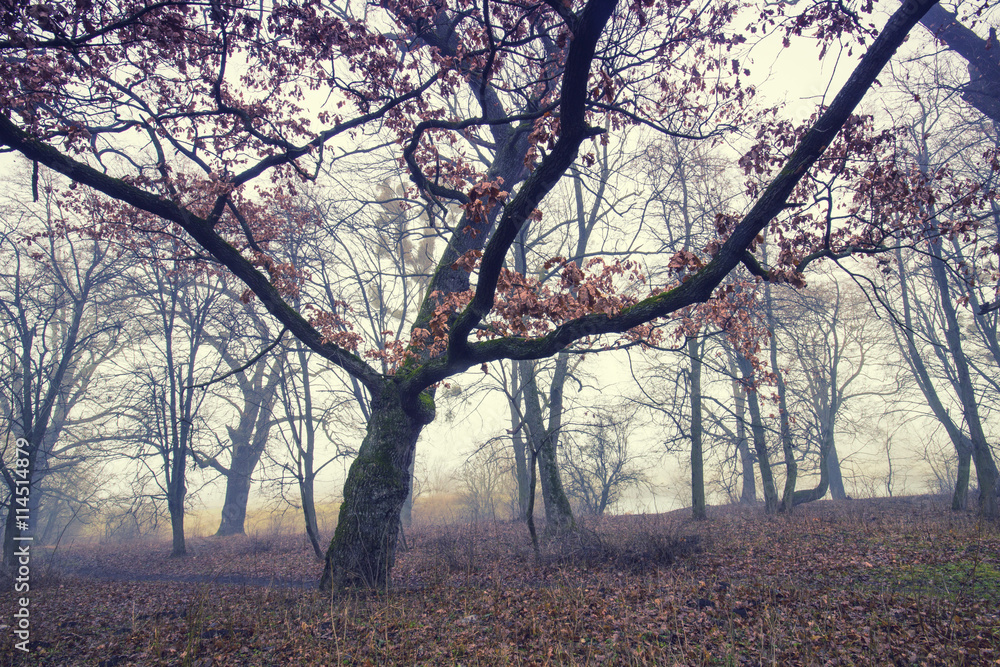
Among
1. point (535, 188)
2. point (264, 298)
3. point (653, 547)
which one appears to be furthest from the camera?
point (653, 547)

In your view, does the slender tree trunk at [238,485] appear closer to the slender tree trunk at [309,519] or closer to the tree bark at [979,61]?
the slender tree trunk at [309,519]

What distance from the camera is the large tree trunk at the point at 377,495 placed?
680cm

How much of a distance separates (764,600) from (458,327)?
4498 millimetres

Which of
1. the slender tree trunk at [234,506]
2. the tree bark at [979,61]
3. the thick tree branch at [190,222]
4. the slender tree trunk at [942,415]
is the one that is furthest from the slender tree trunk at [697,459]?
the slender tree trunk at [234,506]

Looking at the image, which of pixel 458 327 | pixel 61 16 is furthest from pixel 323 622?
pixel 61 16

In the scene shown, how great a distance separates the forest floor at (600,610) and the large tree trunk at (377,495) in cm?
43

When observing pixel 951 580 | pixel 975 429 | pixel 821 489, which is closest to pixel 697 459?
pixel 821 489

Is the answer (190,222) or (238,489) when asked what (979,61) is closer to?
(190,222)

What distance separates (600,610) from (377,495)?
3486mm

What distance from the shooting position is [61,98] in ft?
21.0

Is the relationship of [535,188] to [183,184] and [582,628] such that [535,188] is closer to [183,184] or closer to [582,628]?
[582,628]

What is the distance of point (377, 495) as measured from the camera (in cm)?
703

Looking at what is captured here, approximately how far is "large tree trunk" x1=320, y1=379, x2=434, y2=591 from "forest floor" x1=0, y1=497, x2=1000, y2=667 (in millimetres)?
429

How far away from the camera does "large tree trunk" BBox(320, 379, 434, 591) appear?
22.3ft
